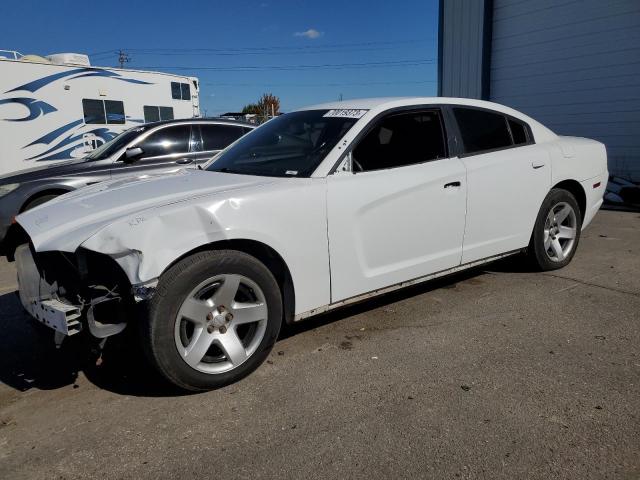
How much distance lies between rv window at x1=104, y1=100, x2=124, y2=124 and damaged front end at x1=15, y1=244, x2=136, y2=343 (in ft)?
36.0

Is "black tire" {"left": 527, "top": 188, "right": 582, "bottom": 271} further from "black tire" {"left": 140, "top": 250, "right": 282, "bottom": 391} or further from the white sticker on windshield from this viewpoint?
"black tire" {"left": 140, "top": 250, "right": 282, "bottom": 391}

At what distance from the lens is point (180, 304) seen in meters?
2.61

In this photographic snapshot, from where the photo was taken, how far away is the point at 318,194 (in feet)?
10.1

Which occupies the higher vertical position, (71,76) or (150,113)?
(71,76)

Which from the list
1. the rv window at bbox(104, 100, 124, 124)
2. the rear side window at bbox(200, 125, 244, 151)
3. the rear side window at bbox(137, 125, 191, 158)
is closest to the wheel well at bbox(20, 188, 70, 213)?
the rear side window at bbox(137, 125, 191, 158)

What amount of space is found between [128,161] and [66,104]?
7.08 metres

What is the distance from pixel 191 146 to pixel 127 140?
816 millimetres

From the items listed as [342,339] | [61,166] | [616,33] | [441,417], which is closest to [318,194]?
[342,339]

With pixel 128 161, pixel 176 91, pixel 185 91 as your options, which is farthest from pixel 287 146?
pixel 185 91

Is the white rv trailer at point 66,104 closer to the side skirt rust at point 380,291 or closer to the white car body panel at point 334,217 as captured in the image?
the white car body panel at point 334,217

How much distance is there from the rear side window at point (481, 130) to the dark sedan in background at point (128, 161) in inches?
131


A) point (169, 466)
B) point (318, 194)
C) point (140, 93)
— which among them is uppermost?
point (140, 93)

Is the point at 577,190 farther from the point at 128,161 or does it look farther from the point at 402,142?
the point at 128,161

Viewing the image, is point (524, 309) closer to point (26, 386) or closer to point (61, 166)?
point (26, 386)
